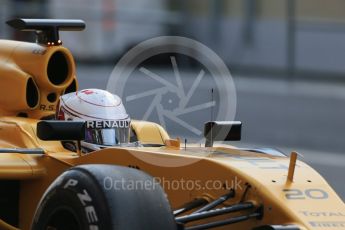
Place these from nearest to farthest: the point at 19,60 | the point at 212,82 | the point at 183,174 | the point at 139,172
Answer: the point at 139,172 → the point at 183,174 → the point at 19,60 → the point at 212,82

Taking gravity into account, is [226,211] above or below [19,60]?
below

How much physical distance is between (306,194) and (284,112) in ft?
30.4

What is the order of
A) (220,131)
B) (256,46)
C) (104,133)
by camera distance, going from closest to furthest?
1. (220,131)
2. (104,133)
3. (256,46)

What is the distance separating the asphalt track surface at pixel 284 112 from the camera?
13852 millimetres

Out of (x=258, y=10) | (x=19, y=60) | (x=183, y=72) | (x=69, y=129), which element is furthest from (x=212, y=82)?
(x=69, y=129)

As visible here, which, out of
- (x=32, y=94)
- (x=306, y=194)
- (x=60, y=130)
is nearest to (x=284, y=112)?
(x=32, y=94)

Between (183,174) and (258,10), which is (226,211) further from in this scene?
(258,10)

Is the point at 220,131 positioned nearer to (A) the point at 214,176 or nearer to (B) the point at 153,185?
(A) the point at 214,176

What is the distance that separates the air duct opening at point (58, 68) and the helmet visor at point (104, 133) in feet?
3.80

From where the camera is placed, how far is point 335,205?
21.3 feet

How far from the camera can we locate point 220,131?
292 inches

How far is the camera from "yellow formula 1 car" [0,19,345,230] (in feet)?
19.7

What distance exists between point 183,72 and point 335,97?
3097mm

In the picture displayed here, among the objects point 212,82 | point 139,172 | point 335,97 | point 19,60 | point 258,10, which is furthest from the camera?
point 258,10
